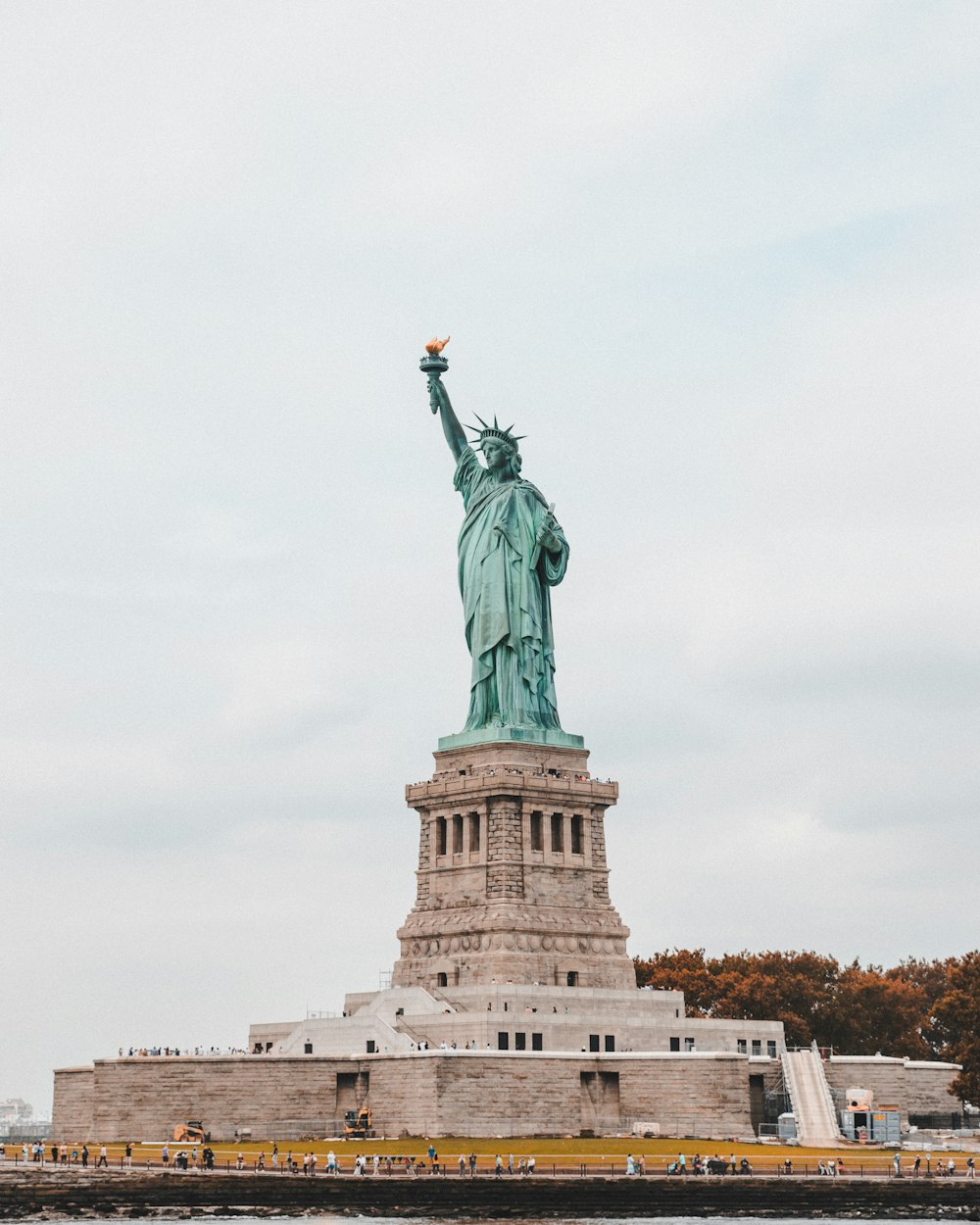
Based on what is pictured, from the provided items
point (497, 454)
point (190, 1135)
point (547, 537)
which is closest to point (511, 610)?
point (547, 537)

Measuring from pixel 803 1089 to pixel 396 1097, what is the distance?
12504 mm

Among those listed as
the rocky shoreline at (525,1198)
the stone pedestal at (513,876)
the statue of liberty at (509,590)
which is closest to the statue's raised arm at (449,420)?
the statue of liberty at (509,590)

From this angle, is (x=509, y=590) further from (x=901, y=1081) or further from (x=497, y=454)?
(x=901, y=1081)

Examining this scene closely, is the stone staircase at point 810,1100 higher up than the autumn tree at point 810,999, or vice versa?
A: the autumn tree at point 810,999

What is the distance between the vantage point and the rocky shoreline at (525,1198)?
56656mm

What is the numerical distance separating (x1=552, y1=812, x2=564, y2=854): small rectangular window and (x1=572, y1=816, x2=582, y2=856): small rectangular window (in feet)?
1.92

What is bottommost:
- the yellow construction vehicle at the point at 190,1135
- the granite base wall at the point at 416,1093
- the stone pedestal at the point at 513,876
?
the yellow construction vehicle at the point at 190,1135

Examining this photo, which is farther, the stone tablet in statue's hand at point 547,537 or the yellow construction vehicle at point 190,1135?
the stone tablet in statue's hand at point 547,537

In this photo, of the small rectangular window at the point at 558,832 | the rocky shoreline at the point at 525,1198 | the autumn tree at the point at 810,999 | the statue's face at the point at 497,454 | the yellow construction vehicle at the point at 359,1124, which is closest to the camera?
the rocky shoreline at the point at 525,1198

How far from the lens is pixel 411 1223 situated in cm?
5531

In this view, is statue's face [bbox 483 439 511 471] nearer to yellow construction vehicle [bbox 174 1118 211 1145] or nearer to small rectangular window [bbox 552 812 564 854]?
small rectangular window [bbox 552 812 564 854]

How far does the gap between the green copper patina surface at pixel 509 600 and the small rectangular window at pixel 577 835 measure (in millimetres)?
2850

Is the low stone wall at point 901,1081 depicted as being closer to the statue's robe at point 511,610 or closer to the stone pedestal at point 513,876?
the stone pedestal at point 513,876

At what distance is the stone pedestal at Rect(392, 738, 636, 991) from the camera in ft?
245
